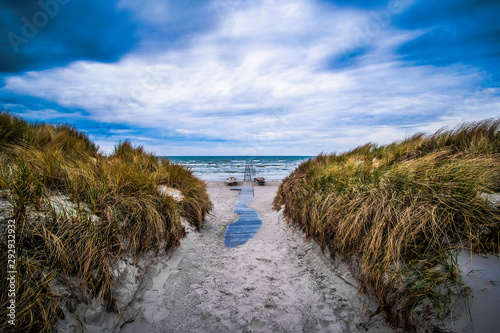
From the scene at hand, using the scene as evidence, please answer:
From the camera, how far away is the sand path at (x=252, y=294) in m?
2.46

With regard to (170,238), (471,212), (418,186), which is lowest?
(170,238)

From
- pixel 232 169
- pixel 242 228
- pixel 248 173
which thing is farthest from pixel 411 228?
pixel 232 169

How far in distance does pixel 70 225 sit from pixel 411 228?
3819mm

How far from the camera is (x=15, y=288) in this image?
1.77 meters

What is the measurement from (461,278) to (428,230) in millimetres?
546

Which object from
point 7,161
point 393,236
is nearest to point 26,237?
point 7,161

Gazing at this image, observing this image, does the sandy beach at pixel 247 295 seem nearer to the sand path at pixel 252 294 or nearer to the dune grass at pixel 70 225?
the sand path at pixel 252 294

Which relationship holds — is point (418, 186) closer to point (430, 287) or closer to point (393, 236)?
point (393, 236)

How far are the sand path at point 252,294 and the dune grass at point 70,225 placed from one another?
48cm

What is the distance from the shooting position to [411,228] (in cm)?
248

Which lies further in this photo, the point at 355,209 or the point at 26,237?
the point at 355,209

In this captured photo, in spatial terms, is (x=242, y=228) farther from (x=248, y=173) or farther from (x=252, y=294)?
(x=248, y=173)

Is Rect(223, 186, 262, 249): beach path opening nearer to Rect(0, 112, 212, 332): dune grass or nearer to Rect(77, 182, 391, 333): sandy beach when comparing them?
Rect(77, 182, 391, 333): sandy beach

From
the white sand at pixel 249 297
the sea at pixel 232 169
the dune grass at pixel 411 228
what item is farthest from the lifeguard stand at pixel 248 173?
the dune grass at pixel 411 228
